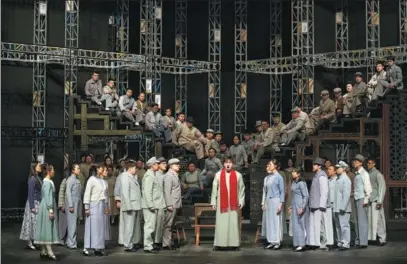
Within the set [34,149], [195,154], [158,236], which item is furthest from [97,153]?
[158,236]

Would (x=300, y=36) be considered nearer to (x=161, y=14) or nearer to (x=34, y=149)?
(x=161, y=14)

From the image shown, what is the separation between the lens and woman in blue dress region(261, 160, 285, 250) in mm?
14711

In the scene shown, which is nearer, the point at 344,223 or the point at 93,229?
the point at 93,229

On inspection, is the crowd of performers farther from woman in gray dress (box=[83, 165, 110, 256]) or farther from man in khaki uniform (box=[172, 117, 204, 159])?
man in khaki uniform (box=[172, 117, 204, 159])

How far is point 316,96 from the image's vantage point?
23.7 m

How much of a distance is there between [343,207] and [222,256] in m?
2.65

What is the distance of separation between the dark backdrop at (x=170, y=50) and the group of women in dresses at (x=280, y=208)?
899 cm

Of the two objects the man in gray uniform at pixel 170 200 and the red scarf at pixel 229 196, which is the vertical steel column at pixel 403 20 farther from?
the man in gray uniform at pixel 170 200

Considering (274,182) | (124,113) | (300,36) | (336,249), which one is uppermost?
(300,36)

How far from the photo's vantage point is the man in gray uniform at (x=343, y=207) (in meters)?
14.8

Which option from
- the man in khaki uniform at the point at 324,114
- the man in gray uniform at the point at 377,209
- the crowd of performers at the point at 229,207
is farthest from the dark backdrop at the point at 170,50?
the man in gray uniform at the point at 377,209

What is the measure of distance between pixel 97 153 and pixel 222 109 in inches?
178

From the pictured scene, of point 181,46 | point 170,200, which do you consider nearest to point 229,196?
point 170,200

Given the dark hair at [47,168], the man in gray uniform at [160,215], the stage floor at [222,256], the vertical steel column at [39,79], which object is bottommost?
the stage floor at [222,256]
